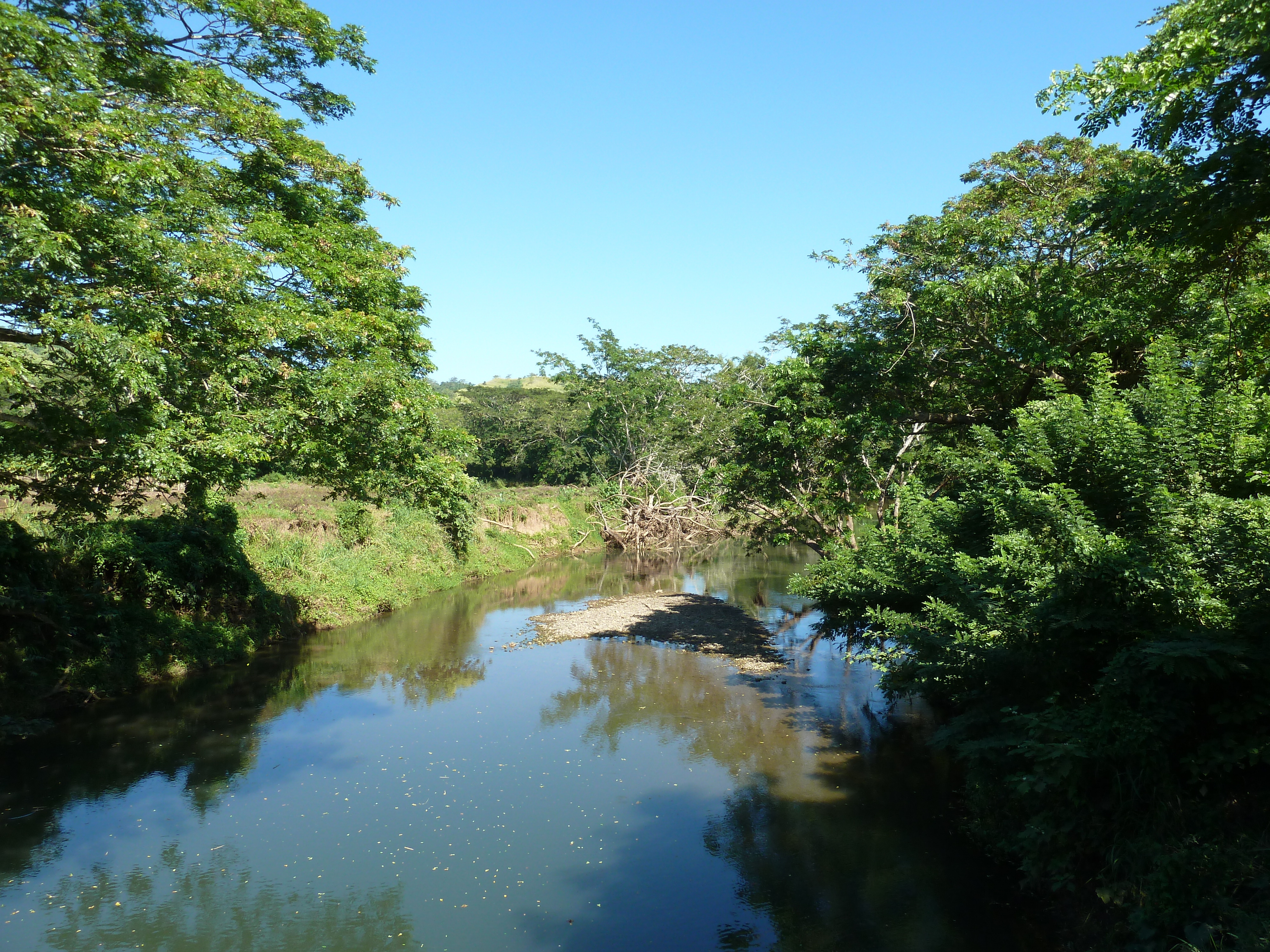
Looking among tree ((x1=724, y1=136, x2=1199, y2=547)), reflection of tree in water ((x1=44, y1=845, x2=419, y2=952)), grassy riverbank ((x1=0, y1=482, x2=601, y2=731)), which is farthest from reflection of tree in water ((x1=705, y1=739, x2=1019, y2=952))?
grassy riverbank ((x1=0, y1=482, x2=601, y2=731))

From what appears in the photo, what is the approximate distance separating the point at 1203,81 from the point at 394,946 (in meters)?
10.1

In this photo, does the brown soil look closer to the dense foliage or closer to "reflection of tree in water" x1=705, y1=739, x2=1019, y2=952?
the dense foliage

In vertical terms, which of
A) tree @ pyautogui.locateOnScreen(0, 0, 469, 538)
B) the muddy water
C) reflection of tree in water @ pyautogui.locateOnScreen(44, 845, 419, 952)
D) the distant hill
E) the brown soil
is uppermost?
the distant hill

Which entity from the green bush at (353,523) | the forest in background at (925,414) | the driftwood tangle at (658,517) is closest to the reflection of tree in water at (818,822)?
the forest in background at (925,414)

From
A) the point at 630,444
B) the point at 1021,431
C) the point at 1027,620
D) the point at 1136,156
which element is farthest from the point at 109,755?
the point at 630,444

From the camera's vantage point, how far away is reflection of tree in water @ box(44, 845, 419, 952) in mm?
7180

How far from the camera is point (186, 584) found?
17.0 m

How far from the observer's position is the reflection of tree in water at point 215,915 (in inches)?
283

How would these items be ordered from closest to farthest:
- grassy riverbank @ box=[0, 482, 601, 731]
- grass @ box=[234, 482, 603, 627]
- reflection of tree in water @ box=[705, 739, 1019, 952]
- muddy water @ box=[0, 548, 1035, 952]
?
reflection of tree in water @ box=[705, 739, 1019, 952] → muddy water @ box=[0, 548, 1035, 952] → grassy riverbank @ box=[0, 482, 601, 731] → grass @ box=[234, 482, 603, 627]

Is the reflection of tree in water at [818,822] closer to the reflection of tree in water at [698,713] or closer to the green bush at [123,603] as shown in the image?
the reflection of tree in water at [698,713]

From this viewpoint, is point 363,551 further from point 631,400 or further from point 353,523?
point 631,400

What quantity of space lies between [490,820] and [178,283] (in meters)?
7.77

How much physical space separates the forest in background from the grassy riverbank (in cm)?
11

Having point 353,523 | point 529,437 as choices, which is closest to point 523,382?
point 529,437
